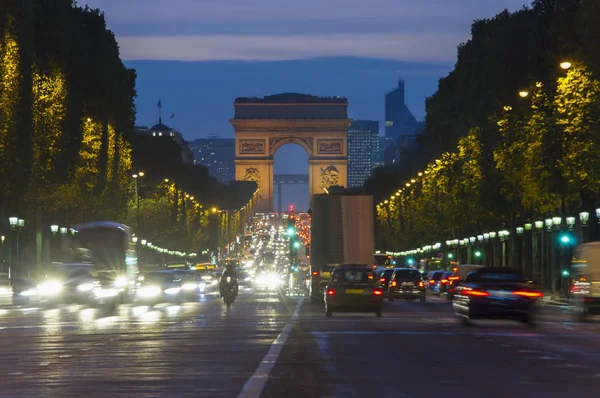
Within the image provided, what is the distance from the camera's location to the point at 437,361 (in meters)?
22.3

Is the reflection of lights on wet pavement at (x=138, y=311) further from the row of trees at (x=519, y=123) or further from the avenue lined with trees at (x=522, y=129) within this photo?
the avenue lined with trees at (x=522, y=129)

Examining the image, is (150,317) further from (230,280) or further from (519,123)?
(519,123)

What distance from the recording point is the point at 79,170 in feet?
252

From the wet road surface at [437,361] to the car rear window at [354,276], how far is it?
6983 mm

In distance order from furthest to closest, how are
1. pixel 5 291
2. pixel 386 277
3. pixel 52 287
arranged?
1. pixel 386 277
2. pixel 5 291
3. pixel 52 287

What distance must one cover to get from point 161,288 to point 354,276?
17783 mm

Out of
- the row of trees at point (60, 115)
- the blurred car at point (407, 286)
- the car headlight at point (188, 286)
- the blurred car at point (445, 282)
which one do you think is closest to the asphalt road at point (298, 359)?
the car headlight at point (188, 286)

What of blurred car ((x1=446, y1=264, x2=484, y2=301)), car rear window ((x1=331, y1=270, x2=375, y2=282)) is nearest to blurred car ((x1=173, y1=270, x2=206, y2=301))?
blurred car ((x1=446, y1=264, x2=484, y2=301))

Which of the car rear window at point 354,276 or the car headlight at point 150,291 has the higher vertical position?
the car rear window at point 354,276

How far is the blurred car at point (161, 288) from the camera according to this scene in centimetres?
5900

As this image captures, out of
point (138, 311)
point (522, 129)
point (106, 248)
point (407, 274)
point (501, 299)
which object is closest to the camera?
point (501, 299)

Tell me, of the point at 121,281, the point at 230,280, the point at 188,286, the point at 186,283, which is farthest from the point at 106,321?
the point at 188,286

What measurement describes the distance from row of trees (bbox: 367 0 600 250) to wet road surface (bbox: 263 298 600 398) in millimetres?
20160

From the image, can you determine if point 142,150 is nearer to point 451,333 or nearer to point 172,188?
point 172,188
